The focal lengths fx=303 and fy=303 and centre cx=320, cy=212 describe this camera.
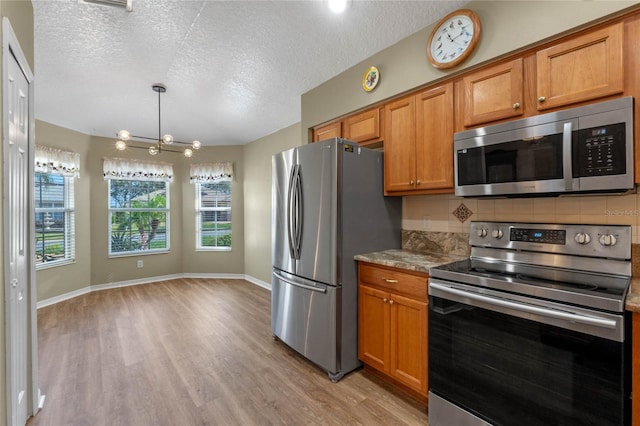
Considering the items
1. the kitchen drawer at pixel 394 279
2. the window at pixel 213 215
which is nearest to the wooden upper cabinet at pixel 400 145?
the kitchen drawer at pixel 394 279

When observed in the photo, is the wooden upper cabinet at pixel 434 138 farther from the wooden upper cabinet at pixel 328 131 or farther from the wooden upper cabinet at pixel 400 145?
the wooden upper cabinet at pixel 328 131

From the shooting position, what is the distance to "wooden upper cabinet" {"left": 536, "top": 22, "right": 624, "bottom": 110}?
4.82ft

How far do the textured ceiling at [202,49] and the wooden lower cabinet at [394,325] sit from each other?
1.76 m

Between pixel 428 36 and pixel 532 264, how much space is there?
5.61 ft

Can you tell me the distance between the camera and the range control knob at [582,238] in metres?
1.69

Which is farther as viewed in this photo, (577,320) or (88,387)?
(88,387)

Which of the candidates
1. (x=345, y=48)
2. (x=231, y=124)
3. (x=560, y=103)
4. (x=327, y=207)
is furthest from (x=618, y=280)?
(x=231, y=124)

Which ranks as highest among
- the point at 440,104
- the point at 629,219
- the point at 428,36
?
the point at 428,36

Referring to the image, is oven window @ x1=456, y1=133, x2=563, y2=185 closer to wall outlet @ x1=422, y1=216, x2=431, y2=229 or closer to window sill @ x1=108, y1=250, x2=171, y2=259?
wall outlet @ x1=422, y1=216, x2=431, y2=229

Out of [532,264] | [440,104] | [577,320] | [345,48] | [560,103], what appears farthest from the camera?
[345,48]

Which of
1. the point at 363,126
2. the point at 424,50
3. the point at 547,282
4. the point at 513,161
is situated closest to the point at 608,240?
the point at 547,282

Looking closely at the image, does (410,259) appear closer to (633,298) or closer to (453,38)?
(633,298)

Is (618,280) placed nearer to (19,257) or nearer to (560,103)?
(560,103)

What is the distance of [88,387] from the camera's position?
87.1 inches
